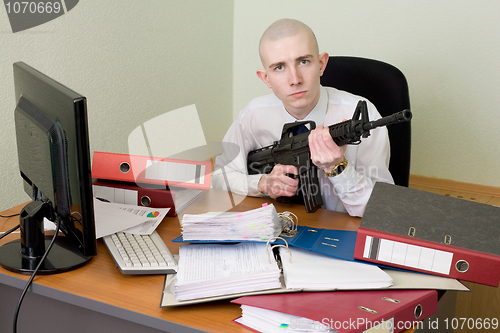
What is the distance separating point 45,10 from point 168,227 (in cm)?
93

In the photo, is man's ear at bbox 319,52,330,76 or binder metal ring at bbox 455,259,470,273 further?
man's ear at bbox 319,52,330,76

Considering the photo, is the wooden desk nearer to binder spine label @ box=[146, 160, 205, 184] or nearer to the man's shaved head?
binder spine label @ box=[146, 160, 205, 184]

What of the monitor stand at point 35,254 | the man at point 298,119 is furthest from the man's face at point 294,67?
the monitor stand at point 35,254

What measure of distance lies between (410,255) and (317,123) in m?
0.71

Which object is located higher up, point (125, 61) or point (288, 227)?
point (125, 61)

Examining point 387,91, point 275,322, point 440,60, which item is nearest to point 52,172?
point 275,322

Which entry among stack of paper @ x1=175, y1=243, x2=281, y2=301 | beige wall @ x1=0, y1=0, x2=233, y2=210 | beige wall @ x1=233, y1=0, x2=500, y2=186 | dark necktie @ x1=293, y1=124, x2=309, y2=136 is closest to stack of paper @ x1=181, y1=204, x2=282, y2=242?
stack of paper @ x1=175, y1=243, x2=281, y2=301

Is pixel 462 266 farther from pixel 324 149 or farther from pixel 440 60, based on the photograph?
pixel 440 60

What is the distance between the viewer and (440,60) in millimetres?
2154

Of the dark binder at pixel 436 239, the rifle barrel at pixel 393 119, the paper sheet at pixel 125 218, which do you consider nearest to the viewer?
the dark binder at pixel 436 239

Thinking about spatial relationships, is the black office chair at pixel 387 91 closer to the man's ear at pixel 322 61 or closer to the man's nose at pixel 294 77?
the man's ear at pixel 322 61

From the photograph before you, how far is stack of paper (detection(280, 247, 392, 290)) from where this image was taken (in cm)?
73

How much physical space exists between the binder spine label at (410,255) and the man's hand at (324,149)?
33cm

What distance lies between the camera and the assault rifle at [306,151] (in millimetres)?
1001
